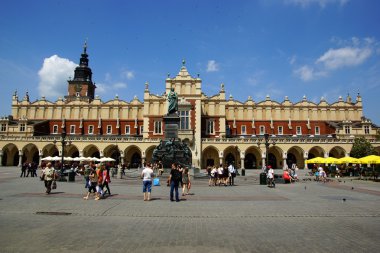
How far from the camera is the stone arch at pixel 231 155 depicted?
5525cm

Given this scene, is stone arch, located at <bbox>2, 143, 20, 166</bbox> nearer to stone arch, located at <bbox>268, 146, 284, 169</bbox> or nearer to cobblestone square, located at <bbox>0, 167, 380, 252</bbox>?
stone arch, located at <bbox>268, 146, 284, 169</bbox>

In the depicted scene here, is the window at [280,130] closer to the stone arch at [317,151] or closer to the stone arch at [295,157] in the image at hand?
the stone arch at [295,157]

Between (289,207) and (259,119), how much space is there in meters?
53.4

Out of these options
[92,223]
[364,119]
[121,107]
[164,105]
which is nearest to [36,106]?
[121,107]

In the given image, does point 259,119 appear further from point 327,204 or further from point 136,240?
point 136,240

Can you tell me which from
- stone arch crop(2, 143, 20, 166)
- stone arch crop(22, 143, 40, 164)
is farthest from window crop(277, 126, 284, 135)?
stone arch crop(2, 143, 20, 166)

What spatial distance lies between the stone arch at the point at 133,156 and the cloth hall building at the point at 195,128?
213mm

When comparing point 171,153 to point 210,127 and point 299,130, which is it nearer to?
point 210,127

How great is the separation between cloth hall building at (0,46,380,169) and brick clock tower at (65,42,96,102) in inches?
652

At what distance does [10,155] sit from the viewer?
59.2m

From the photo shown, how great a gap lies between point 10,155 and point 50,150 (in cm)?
830

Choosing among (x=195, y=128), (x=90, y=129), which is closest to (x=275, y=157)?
(x=195, y=128)

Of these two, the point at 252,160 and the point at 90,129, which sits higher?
the point at 90,129

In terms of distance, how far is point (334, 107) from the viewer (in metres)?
64.9
